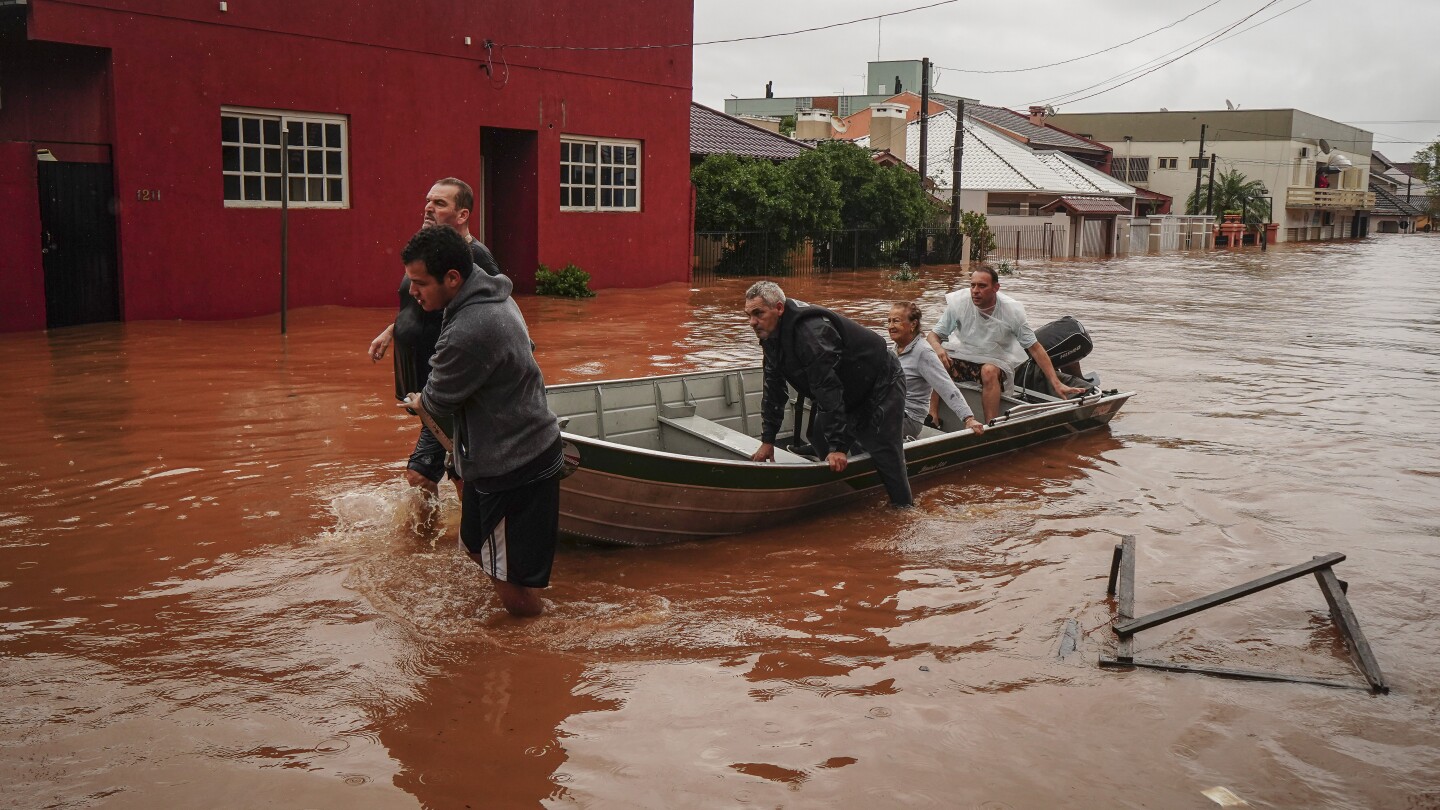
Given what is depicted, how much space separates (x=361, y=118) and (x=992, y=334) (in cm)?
1131

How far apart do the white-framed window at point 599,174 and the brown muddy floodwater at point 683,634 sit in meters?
10.8

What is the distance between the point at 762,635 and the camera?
625 centimetres

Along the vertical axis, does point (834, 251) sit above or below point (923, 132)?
below

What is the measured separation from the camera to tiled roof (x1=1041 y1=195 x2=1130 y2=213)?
154 feet

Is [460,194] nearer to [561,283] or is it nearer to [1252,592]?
[1252,592]

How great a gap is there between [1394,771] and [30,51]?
16128 mm

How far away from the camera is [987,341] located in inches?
420

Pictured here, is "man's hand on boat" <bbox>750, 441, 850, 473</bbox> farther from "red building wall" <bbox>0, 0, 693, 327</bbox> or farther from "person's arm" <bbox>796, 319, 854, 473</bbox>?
"red building wall" <bbox>0, 0, 693, 327</bbox>

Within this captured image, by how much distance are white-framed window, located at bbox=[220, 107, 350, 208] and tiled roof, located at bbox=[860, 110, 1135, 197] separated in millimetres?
27942

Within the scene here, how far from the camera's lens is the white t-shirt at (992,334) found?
10.6 m

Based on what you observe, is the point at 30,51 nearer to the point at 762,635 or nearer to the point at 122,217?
the point at 122,217

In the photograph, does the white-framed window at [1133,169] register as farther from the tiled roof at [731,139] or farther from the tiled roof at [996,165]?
the tiled roof at [731,139]

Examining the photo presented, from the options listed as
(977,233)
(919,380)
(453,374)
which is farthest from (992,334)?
(977,233)

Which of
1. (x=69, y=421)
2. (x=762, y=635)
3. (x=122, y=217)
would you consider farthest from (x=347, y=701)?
(x=122, y=217)
